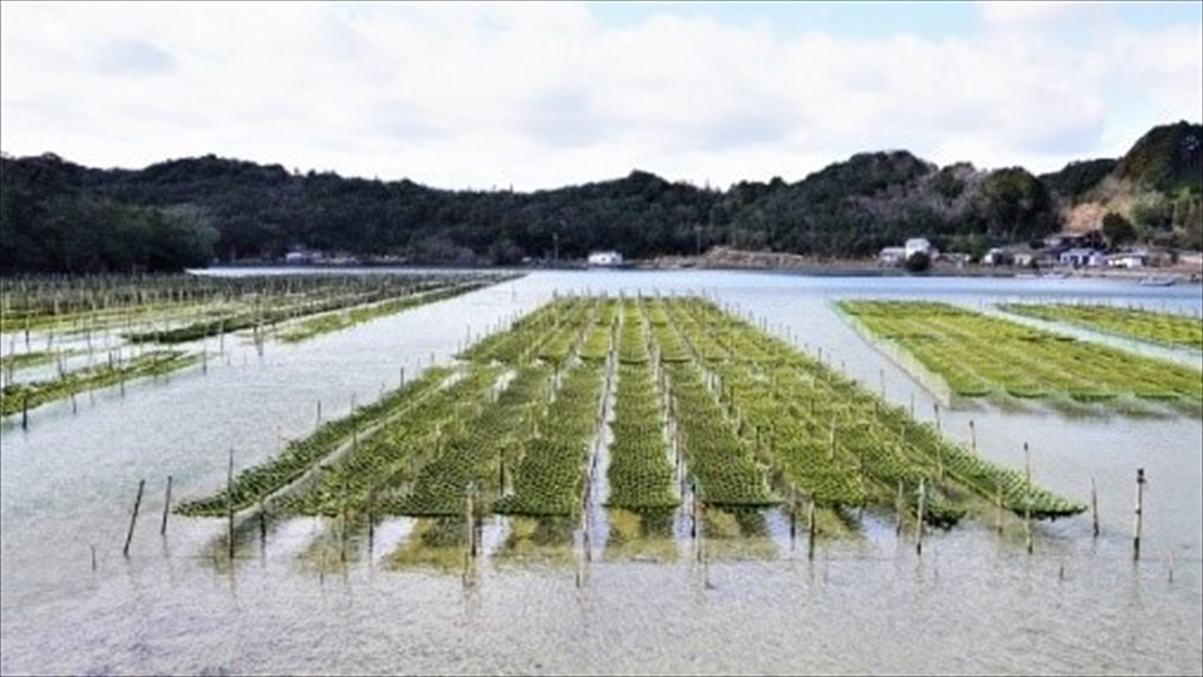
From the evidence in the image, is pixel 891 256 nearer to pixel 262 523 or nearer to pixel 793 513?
pixel 793 513

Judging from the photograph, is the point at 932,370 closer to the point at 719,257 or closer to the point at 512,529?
the point at 512,529

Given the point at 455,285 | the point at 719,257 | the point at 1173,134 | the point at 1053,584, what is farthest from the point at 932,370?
the point at 1173,134

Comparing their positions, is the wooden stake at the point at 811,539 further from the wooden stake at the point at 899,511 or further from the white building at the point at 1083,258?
the white building at the point at 1083,258

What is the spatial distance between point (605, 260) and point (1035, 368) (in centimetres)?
13521

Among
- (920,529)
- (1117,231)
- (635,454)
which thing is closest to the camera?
(920,529)

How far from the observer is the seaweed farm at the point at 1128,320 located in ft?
158

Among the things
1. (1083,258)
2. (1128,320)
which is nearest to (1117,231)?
(1083,258)

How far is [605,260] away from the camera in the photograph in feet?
563

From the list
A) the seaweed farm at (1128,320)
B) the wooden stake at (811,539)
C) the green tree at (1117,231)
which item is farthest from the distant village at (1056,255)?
the wooden stake at (811,539)

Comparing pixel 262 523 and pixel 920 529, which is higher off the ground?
pixel 262 523

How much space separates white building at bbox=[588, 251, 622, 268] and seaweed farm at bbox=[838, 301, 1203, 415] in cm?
11629

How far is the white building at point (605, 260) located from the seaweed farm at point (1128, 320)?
9971 centimetres

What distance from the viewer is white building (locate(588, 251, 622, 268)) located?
560ft

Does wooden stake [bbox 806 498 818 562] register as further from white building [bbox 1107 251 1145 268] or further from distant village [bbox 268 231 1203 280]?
white building [bbox 1107 251 1145 268]
